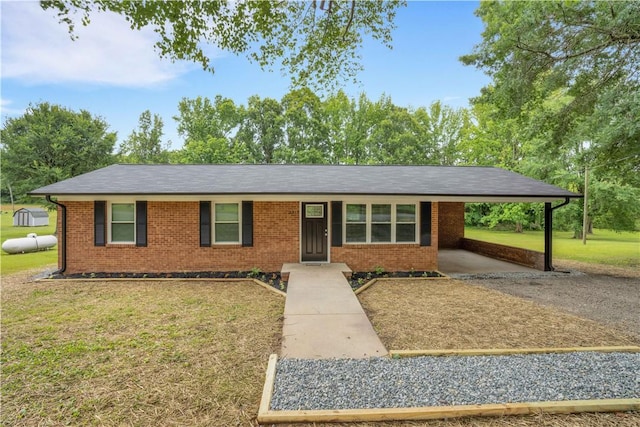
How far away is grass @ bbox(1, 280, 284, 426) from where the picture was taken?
10.2 ft

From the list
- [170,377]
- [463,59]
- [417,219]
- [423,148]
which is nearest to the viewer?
[170,377]

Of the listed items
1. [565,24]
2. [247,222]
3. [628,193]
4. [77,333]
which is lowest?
[77,333]

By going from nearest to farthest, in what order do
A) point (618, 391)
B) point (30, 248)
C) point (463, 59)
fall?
1. point (618, 391)
2. point (463, 59)
3. point (30, 248)

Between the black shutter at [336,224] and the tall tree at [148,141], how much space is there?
114 ft

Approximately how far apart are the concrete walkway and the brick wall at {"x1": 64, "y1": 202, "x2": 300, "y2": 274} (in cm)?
198

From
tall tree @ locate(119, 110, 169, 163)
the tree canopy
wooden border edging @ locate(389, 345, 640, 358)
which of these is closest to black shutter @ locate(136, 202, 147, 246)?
wooden border edging @ locate(389, 345, 640, 358)

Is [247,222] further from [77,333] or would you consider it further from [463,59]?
[463,59]

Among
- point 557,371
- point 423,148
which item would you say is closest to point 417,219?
point 557,371

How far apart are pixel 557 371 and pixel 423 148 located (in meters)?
30.3

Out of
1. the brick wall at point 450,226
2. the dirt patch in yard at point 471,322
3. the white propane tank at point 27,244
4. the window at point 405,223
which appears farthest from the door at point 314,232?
the white propane tank at point 27,244

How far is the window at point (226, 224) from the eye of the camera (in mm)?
9633

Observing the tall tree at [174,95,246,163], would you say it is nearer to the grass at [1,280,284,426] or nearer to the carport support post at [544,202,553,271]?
the grass at [1,280,284,426]

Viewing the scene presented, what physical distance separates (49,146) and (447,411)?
28.6 metres

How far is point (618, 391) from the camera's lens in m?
3.30
